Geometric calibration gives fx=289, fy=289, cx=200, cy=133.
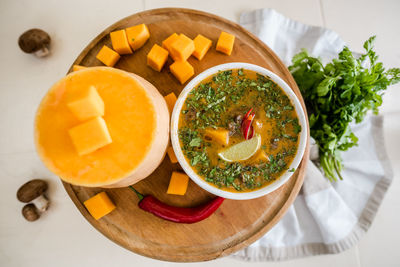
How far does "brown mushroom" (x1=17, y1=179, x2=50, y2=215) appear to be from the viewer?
7.43 ft

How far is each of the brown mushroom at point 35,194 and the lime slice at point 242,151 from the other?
1.69 meters

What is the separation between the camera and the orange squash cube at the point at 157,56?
1568 mm

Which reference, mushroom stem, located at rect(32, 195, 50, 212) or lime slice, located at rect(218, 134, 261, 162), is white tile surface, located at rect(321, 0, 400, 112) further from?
mushroom stem, located at rect(32, 195, 50, 212)

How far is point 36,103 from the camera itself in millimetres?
2496

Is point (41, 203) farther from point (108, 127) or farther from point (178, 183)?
point (108, 127)

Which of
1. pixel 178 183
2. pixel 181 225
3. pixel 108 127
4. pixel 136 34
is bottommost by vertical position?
pixel 181 225

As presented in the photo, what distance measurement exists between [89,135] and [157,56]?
0.69 m

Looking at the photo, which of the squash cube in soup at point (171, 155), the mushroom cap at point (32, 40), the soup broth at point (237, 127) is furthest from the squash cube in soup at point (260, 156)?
the mushroom cap at point (32, 40)

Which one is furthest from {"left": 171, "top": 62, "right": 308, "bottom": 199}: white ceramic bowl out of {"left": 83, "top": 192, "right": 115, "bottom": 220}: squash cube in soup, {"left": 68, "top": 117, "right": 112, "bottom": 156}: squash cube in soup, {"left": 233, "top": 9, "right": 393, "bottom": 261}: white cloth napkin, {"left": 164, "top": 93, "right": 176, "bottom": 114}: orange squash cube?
{"left": 233, "top": 9, "right": 393, "bottom": 261}: white cloth napkin

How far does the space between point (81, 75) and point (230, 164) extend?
789 mm

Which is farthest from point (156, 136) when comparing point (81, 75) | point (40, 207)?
point (40, 207)

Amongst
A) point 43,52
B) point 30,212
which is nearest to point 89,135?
point 30,212

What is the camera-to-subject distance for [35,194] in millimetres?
2285

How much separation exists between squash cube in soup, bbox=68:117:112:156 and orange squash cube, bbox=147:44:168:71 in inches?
23.8
